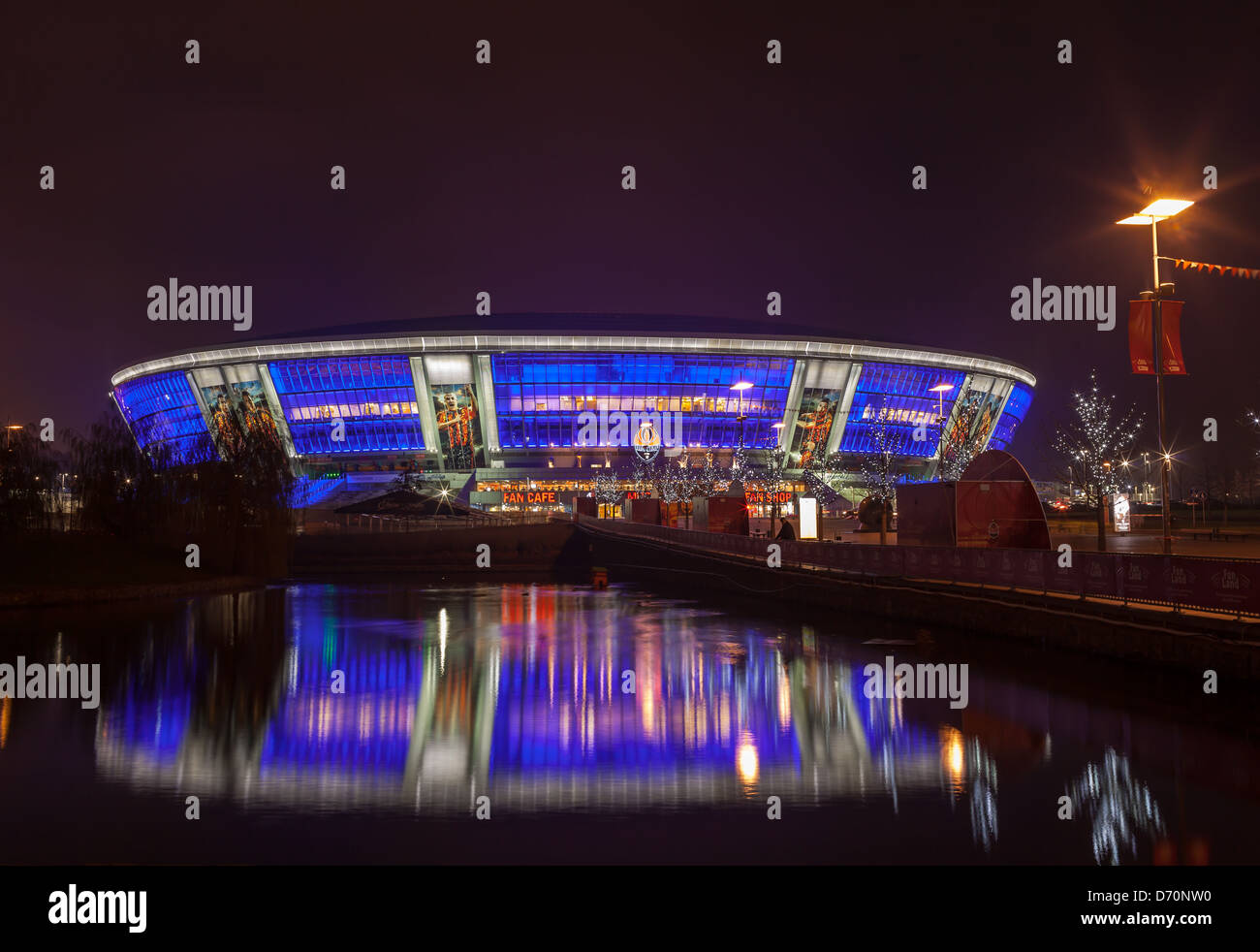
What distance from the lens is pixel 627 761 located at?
1324 centimetres

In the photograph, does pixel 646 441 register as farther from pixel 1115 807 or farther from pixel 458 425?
pixel 1115 807

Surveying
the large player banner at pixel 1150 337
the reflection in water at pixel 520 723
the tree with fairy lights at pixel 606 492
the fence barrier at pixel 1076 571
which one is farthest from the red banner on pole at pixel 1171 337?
the tree with fairy lights at pixel 606 492

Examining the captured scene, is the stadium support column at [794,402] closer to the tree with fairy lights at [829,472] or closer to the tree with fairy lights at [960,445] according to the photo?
the tree with fairy lights at [829,472]

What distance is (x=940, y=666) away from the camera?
19.7 meters

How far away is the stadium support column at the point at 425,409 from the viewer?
347 ft

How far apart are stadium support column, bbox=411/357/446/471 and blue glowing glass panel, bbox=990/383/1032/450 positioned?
6483 centimetres

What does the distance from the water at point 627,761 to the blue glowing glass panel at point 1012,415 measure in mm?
110420

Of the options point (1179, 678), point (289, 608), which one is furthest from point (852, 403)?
point (1179, 678)

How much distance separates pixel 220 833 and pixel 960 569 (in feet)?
62.7

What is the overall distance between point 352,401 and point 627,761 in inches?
3975

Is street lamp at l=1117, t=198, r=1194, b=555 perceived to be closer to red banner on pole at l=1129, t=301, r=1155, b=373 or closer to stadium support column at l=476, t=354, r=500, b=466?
red banner on pole at l=1129, t=301, r=1155, b=373

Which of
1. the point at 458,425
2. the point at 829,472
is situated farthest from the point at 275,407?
the point at 829,472

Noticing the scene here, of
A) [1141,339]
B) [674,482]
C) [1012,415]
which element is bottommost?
[674,482]
